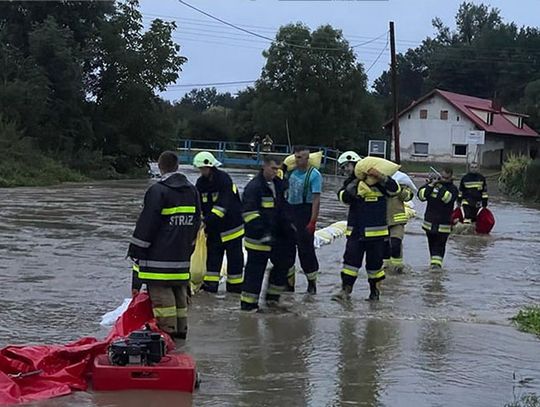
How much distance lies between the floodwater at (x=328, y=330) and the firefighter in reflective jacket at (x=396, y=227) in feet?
1.03

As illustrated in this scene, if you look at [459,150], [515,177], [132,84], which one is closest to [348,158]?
[515,177]

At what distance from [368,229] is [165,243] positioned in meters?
3.29

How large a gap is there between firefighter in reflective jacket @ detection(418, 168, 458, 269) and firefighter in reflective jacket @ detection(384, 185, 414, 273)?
1.19ft

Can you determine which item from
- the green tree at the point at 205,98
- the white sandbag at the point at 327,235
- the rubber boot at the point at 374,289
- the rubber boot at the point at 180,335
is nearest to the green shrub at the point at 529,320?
the rubber boot at the point at 374,289

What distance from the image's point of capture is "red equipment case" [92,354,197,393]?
247 inches

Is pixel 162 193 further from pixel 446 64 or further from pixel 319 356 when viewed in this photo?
pixel 446 64

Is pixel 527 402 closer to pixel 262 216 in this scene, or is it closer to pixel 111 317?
pixel 262 216

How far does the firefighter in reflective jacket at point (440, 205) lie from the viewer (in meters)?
13.2

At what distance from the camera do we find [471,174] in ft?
61.6

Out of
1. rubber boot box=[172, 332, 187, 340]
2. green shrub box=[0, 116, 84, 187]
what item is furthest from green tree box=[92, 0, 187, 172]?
rubber boot box=[172, 332, 187, 340]

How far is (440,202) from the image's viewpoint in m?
13.2

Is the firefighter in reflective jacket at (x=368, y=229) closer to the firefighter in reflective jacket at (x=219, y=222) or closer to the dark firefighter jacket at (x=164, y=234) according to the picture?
the firefighter in reflective jacket at (x=219, y=222)

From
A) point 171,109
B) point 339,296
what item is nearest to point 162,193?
point 339,296

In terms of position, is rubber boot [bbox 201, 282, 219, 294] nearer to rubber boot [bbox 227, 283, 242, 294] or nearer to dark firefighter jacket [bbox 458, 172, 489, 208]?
rubber boot [bbox 227, 283, 242, 294]
